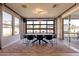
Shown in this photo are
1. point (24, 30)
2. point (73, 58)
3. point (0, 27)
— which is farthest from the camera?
point (24, 30)

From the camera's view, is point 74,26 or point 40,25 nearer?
point 74,26

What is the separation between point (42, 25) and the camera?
1645 centimetres

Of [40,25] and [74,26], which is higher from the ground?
[40,25]

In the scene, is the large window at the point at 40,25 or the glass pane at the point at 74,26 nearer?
the glass pane at the point at 74,26

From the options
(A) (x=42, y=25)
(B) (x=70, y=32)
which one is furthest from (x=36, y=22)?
(B) (x=70, y=32)

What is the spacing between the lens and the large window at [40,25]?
16.3m

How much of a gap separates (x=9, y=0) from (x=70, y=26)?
5.66 m

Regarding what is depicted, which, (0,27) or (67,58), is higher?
(0,27)

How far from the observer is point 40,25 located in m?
16.4

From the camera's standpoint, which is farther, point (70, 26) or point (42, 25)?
point (42, 25)

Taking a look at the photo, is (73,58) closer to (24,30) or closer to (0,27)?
(0,27)

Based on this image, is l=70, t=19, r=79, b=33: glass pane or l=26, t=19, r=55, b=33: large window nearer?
l=70, t=19, r=79, b=33: glass pane

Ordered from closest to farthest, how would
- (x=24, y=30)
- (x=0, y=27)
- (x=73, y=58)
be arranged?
(x=73, y=58), (x=0, y=27), (x=24, y=30)

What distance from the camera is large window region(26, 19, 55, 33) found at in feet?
53.6
